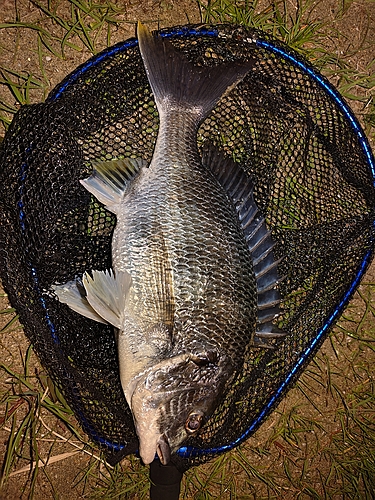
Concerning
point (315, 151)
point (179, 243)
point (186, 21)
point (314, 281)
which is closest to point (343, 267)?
point (314, 281)

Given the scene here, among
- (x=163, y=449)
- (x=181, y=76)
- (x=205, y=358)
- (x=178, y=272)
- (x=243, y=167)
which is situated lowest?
(x=163, y=449)

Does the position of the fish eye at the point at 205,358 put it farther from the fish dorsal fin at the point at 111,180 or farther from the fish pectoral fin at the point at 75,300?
the fish dorsal fin at the point at 111,180

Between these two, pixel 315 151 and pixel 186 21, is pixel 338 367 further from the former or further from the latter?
pixel 186 21

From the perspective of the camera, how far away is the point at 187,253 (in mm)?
2250

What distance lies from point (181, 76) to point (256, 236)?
0.85 metres

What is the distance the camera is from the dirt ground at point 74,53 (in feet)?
9.33

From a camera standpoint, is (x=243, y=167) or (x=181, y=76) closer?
(x=181, y=76)

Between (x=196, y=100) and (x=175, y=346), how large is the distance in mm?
1175

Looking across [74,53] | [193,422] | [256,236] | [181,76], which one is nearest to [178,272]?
[256,236]

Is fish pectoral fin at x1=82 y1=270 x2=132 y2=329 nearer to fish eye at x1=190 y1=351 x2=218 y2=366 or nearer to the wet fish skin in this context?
the wet fish skin

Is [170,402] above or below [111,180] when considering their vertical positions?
below

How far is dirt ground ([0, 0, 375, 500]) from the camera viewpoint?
2844 mm

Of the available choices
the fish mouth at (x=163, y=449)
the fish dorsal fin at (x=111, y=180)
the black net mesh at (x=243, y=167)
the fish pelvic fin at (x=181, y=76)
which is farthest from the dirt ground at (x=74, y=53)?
the fish mouth at (x=163, y=449)

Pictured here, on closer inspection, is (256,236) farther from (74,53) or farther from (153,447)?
(74,53)
